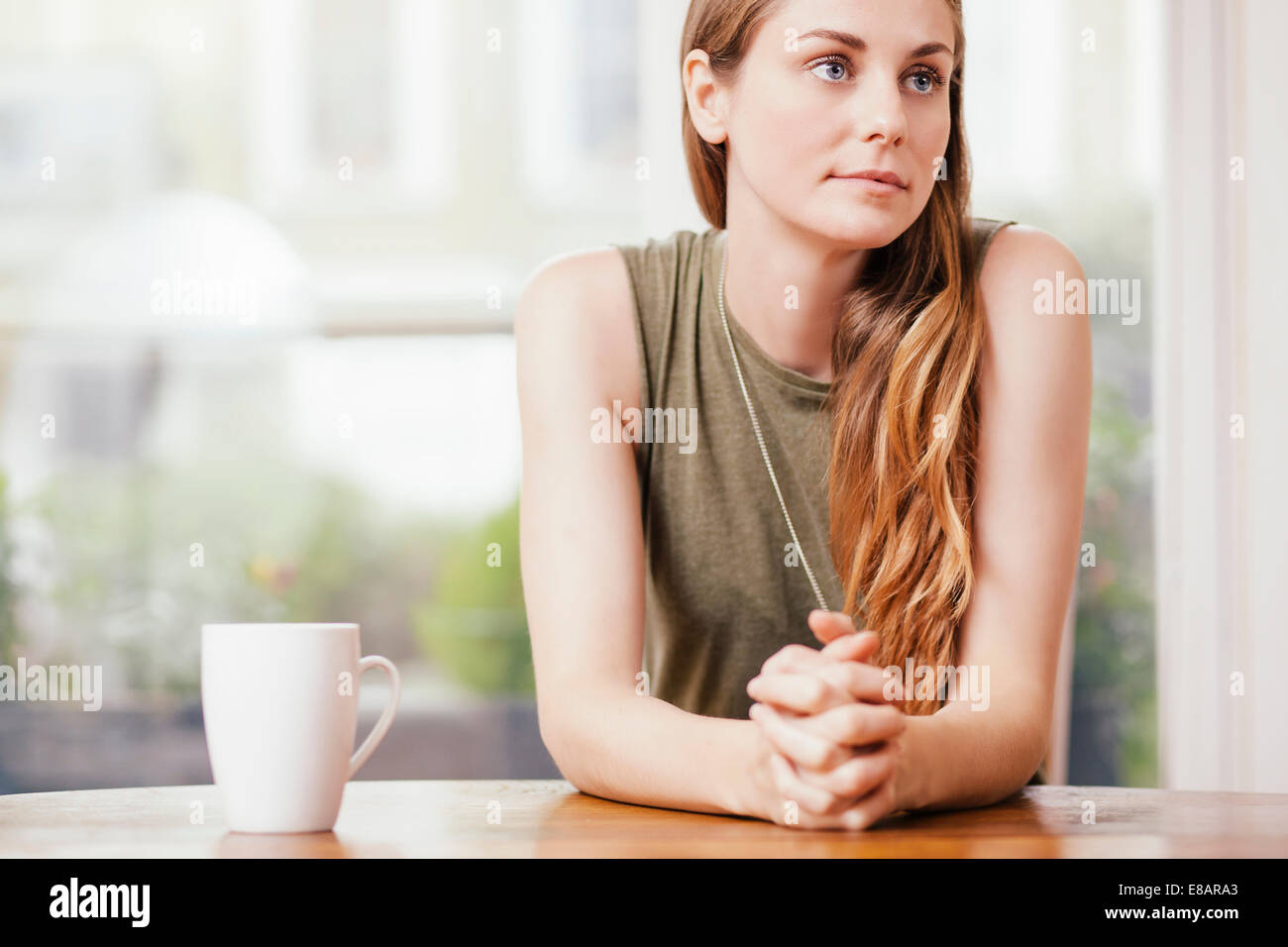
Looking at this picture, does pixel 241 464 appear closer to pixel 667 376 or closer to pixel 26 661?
pixel 26 661

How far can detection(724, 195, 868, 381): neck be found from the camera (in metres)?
1.33

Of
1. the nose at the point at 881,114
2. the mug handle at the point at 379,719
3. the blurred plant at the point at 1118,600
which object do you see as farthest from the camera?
the blurred plant at the point at 1118,600

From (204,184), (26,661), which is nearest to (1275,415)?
(204,184)

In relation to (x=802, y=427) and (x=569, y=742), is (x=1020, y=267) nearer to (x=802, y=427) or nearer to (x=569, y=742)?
(x=802, y=427)

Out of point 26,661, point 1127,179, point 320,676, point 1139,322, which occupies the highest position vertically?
point 1127,179

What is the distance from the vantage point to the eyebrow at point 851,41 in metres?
1.14

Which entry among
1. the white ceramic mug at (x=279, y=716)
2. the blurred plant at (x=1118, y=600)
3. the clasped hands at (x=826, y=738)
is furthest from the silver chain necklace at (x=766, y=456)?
the blurred plant at (x=1118, y=600)

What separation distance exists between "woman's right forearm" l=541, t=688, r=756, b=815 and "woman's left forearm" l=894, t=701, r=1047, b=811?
108 mm

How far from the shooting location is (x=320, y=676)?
73cm

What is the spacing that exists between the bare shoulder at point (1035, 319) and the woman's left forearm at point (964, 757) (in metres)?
0.36

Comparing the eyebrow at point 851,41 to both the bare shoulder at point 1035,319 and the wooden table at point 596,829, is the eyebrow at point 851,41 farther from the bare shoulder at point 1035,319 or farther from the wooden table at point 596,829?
the wooden table at point 596,829

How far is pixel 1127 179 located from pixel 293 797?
2.23 metres

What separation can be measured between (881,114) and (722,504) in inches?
18.2

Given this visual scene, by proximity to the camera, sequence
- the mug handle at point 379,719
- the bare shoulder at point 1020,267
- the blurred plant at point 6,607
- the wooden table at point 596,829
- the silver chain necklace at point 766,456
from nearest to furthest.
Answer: the wooden table at point 596,829, the mug handle at point 379,719, the bare shoulder at point 1020,267, the silver chain necklace at point 766,456, the blurred plant at point 6,607
